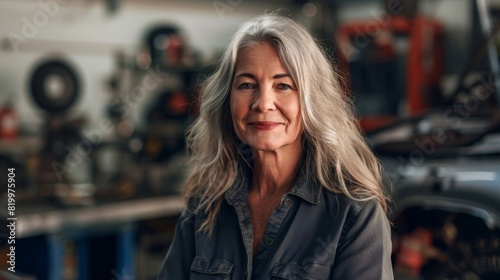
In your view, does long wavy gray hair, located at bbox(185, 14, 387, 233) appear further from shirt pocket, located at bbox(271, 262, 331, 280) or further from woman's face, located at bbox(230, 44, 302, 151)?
shirt pocket, located at bbox(271, 262, 331, 280)

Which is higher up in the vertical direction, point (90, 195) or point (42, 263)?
point (90, 195)

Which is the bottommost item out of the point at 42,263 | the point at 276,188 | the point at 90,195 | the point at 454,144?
the point at 42,263

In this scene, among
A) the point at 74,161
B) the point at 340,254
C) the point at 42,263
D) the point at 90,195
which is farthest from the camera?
the point at 74,161

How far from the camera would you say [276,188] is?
1.33 m

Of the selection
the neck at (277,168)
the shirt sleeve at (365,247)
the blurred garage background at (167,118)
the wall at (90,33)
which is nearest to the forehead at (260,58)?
the neck at (277,168)

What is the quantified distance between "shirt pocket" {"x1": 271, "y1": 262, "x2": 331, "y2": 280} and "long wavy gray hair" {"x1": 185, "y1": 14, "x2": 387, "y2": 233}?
15cm

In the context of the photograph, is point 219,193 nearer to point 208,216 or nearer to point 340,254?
point 208,216

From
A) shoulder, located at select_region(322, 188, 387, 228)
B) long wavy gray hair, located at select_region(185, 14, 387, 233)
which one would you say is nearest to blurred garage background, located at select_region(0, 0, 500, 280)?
long wavy gray hair, located at select_region(185, 14, 387, 233)

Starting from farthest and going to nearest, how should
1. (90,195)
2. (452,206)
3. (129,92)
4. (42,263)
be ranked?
1. (129,92)
2. (90,195)
3. (42,263)
4. (452,206)

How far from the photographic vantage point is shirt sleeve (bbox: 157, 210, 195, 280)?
52.8 inches

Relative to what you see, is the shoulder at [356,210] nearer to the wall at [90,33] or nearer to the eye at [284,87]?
the eye at [284,87]

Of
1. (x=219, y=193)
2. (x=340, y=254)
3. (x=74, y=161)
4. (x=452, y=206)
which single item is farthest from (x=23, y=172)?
(x=340, y=254)

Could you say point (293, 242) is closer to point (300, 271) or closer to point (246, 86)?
point (300, 271)

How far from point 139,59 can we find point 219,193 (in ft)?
11.5
